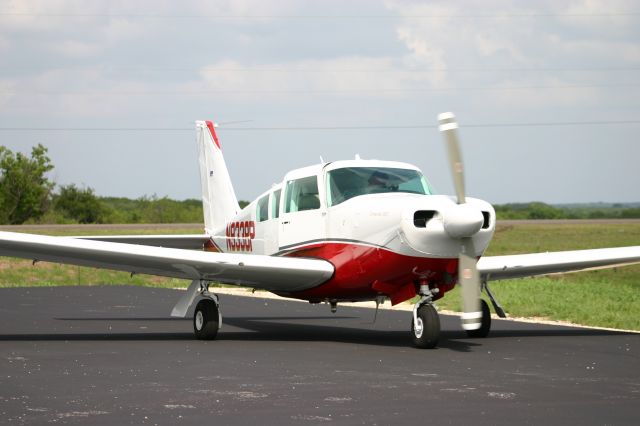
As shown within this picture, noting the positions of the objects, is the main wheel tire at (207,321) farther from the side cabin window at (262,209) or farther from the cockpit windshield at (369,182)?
the cockpit windshield at (369,182)

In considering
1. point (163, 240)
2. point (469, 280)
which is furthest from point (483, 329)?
point (163, 240)

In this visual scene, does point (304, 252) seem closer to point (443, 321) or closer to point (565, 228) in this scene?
point (443, 321)

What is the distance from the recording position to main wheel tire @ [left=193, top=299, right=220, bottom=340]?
619 inches

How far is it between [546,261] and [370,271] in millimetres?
3556

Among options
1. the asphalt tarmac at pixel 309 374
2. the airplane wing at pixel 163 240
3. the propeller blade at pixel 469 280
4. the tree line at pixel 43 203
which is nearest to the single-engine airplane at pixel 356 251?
the propeller blade at pixel 469 280

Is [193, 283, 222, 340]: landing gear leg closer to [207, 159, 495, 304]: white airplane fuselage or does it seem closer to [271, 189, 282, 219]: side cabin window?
[207, 159, 495, 304]: white airplane fuselage

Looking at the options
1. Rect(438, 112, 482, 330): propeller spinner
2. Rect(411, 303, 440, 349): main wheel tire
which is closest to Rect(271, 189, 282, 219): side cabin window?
Rect(411, 303, 440, 349): main wheel tire

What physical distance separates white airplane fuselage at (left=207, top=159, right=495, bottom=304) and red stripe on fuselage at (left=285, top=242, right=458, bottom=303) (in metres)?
0.01

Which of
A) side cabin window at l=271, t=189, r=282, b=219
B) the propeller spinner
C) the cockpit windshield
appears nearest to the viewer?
the propeller spinner

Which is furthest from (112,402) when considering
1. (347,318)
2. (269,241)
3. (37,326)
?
(347,318)

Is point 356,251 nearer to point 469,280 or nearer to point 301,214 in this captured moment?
point 301,214

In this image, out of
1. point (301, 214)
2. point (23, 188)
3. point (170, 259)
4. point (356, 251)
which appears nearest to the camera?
point (356, 251)

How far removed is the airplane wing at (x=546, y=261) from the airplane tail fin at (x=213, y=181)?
6.10m

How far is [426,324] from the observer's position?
556 inches
